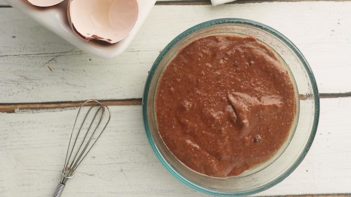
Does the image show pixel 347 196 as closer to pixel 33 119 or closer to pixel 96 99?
pixel 96 99

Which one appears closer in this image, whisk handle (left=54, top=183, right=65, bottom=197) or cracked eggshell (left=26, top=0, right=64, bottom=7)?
cracked eggshell (left=26, top=0, right=64, bottom=7)

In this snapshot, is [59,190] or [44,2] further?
[59,190]

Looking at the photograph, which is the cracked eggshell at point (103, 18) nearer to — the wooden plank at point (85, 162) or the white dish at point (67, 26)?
the white dish at point (67, 26)

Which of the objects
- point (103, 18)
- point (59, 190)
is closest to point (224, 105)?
point (103, 18)

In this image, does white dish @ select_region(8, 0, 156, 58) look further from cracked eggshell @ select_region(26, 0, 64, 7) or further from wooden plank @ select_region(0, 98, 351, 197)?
wooden plank @ select_region(0, 98, 351, 197)

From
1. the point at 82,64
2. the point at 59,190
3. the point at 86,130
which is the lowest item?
the point at 59,190

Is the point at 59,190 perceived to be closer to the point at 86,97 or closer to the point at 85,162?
the point at 85,162

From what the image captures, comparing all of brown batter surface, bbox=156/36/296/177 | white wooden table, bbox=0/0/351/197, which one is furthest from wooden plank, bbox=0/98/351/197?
brown batter surface, bbox=156/36/296/177
